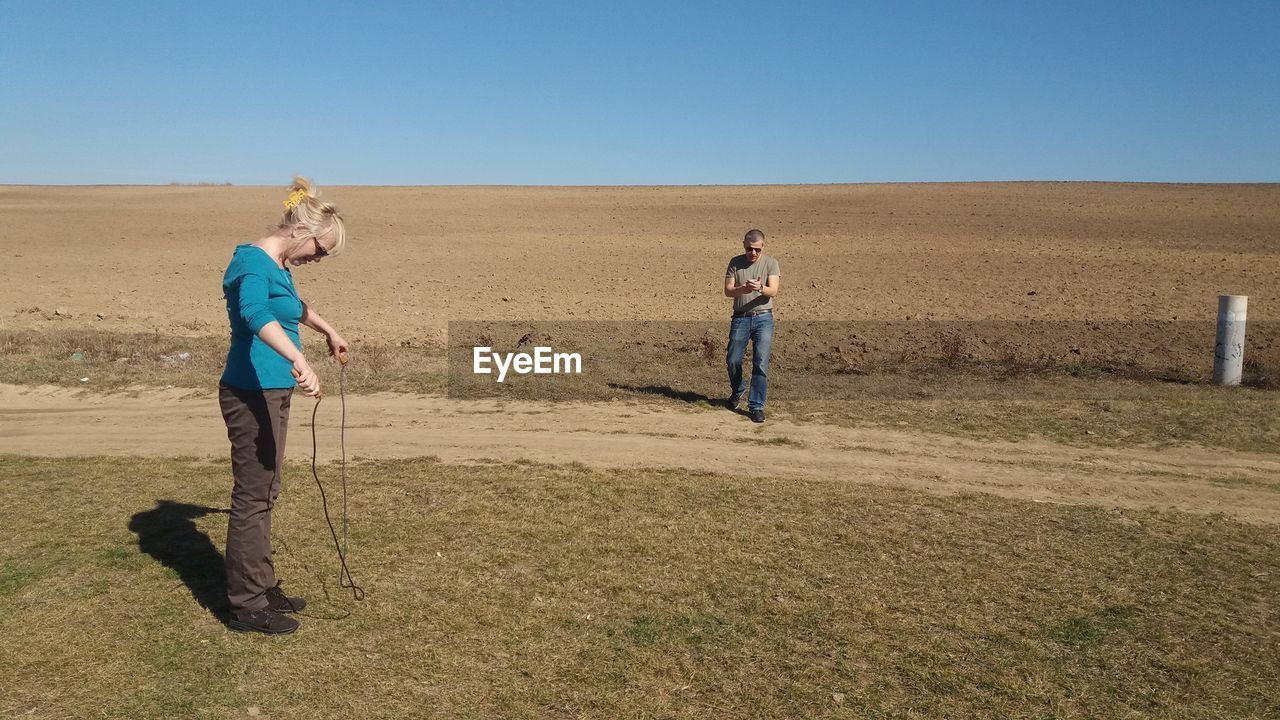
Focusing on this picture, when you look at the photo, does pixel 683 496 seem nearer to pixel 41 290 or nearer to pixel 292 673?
pixel 292 673

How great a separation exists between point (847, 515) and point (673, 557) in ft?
5.29

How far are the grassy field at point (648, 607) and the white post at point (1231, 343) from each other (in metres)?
6.47

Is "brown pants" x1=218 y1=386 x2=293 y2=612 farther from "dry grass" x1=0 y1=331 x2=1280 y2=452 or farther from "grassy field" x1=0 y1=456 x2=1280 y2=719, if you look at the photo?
"dry grass" x1=0 y1=331 x2=1280 y2=452

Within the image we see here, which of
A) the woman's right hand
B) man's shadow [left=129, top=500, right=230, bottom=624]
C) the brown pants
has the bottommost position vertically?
man's shadow [left=129, top=500, right=230, bottom=624]

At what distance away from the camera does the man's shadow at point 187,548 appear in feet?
17.9

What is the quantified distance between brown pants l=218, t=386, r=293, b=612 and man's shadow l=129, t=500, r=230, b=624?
1.09ft

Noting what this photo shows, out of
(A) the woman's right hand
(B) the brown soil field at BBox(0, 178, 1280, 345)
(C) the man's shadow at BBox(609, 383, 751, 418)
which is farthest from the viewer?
(B) the brown soil field at BBox(0, 178, 1280, 345)

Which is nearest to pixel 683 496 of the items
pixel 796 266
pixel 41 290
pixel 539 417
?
pixel 539 417

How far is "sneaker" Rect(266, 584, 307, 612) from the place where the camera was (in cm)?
512

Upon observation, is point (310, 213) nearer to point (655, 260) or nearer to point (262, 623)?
point (262, 623)

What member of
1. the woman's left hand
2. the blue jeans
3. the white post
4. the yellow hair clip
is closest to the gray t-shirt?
the blue jeans

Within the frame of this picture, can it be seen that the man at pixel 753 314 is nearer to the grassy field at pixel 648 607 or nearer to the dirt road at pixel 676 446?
the dirt road at pixel 676 446

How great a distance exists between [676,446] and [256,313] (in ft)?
17.8

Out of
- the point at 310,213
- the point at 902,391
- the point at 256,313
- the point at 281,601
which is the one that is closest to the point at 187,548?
the point at 281,601
